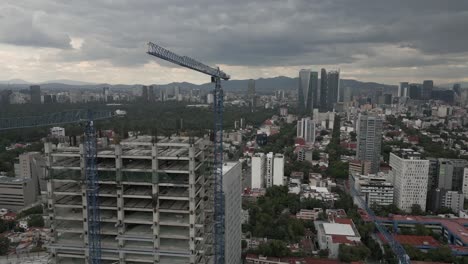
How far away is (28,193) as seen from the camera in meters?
16.5

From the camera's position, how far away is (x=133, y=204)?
15.8 ft

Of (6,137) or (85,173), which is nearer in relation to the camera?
(85,173)

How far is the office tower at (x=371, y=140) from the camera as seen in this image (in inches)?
886

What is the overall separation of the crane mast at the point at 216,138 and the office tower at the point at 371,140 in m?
16.2

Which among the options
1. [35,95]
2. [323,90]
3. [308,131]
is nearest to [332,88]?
[323,90]

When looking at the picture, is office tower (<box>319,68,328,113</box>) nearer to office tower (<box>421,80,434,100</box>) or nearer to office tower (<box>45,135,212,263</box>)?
office tower (<box>421,80,434,100</box>)

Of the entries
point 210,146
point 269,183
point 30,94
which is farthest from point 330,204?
point 30,94

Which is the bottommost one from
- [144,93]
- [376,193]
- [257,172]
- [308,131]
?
[376,193]

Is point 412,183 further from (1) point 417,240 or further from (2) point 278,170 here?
(2) point 278,170

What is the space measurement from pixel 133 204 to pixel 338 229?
9.97m

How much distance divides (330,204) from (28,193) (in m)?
14.2

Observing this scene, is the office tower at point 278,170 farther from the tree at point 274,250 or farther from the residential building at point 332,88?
the residential building at point 332,88

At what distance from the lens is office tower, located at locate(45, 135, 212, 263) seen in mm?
4645

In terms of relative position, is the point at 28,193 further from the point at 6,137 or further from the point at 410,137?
the point at 410,137
